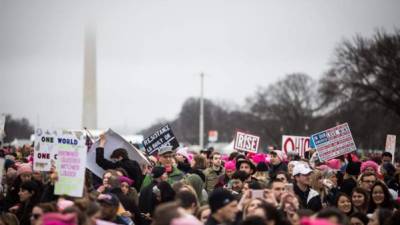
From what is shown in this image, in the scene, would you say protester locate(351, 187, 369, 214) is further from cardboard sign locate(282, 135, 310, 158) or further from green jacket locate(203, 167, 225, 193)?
cardboard sign locate(282, 135, 310, 158)

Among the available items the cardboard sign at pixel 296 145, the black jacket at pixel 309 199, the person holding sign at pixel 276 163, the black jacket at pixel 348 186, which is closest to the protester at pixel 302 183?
the black jacket at pixel 309 199

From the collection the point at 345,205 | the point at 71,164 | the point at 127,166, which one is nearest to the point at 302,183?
the point at 345,205

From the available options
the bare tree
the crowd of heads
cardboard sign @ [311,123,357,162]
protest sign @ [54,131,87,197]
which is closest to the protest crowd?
the crowd of heads

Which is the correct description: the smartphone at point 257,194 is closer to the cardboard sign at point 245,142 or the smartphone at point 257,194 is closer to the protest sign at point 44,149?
→ the protest sign at point 44,149

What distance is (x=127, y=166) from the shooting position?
1252cm

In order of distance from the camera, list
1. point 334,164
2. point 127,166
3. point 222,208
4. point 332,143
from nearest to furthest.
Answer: point 222,208 → point 127,166 → point 332,143 → point 334,164

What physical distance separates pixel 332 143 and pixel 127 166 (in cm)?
445

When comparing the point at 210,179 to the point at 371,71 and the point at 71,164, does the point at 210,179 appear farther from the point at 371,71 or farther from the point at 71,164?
the point at 371,71

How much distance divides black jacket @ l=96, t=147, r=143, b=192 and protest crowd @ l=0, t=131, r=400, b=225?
16mm

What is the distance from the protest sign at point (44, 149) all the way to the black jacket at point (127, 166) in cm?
196

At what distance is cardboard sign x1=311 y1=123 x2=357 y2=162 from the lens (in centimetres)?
1482

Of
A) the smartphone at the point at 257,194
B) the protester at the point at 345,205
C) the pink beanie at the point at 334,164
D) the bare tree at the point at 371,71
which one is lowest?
the protester at the point at 345,205

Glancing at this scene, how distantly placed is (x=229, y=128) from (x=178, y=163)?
9232cm

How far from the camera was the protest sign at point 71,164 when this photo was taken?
977 centimetres
